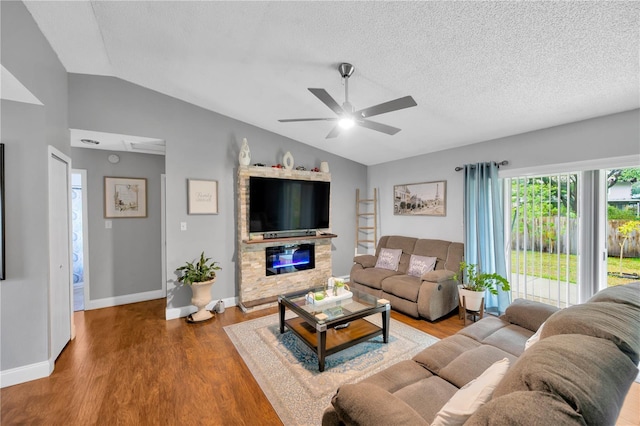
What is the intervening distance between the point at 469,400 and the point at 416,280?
2.78 m

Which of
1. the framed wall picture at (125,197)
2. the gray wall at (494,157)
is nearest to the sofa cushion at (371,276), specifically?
the gray wall at (494,157)

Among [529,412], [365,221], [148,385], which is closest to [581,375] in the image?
[529,412]

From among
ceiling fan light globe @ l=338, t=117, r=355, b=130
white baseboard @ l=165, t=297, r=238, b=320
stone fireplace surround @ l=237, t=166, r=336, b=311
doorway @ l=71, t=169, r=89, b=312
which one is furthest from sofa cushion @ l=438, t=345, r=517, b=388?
doorway @ l=71, t=169, r=89, b=312

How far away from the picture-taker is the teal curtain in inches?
138

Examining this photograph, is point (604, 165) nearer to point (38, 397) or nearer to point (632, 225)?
point (632, 225)

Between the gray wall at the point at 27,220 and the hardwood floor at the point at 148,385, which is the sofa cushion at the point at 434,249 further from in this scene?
the gray wall at the point at 27,220

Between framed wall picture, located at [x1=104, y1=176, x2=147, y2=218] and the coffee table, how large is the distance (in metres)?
2.87

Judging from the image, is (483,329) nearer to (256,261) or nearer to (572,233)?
(572,233)

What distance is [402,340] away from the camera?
2879mm

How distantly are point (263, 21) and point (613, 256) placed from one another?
13.7 feet

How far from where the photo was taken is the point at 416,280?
3.71 m

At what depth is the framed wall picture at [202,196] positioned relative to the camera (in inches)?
144

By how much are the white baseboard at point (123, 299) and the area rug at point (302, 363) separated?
1.86m

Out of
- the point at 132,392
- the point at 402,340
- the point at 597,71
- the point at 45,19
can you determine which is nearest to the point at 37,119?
the point at 45,19
